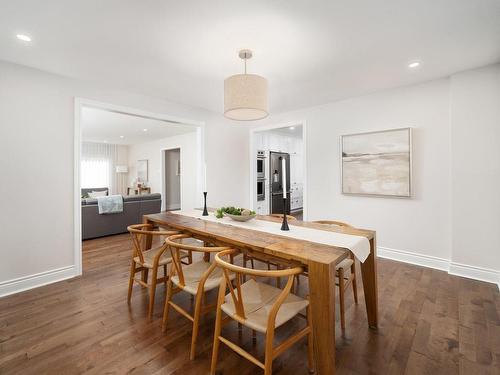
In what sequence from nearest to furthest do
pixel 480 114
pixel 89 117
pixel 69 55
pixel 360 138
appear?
pixel 69 55 < pixel 480 114 < pixel 360 138 < pixel 89 117

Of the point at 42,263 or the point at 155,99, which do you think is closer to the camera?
the point at 42,263

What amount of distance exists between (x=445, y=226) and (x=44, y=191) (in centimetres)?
479

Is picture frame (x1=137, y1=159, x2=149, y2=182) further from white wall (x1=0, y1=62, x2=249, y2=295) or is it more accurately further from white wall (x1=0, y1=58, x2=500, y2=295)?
white wall (x1=0, y1=62, x2=249, y2=295)

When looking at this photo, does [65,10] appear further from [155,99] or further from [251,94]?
[155,99]

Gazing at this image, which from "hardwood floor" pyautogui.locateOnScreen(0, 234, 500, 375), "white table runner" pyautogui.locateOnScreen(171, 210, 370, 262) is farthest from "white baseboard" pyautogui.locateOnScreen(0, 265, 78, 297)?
"white table runner" pyautogui.locateOnScreen(171, 210, 370, 262)

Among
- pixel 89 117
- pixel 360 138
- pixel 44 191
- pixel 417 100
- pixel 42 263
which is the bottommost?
pixel 42 263

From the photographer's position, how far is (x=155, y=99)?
12.1 feet

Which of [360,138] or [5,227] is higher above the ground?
[360,138]

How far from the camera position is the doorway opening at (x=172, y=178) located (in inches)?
337

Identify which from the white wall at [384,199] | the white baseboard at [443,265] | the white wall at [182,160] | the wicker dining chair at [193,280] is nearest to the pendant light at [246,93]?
the wicker dining chair at [193,280]

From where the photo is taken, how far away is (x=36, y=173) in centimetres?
271

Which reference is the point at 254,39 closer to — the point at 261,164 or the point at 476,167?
the point at 476,167

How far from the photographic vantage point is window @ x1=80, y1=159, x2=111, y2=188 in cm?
850

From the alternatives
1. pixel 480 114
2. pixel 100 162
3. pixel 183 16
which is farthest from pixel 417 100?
pixel 100 162
